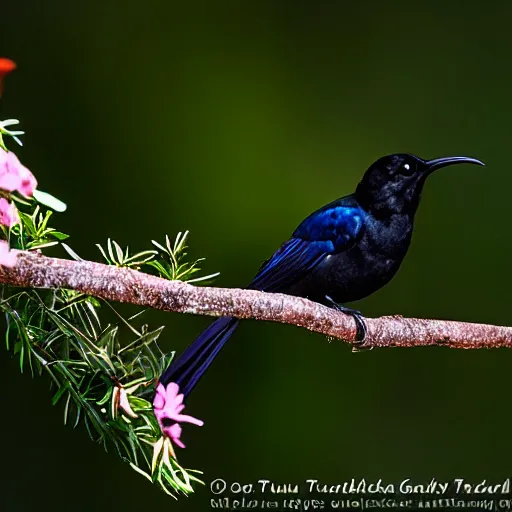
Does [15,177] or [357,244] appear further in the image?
[357,244]

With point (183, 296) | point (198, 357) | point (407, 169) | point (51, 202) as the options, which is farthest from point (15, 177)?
point (407, 169)

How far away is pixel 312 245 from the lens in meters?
1.08

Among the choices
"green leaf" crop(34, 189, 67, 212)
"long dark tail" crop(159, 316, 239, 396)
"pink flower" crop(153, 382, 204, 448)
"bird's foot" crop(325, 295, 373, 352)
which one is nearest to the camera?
"green leaf" crop(34, 189, 67, 212)

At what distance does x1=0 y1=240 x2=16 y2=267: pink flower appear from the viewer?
0.65 metres

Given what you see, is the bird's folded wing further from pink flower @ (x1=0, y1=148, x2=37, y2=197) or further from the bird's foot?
pink flower @ (x1=0, y1=148, x2=37, y2=197)

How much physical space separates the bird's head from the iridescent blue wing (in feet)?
0.11

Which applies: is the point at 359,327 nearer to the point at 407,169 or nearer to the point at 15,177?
the point at 407,169

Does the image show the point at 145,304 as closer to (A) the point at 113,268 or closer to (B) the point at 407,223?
(A) the point at 113,268

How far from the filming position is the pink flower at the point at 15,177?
0.61 meters

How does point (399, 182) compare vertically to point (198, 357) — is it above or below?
above

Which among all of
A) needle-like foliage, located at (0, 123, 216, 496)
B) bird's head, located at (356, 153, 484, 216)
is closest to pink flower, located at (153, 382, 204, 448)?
needle-like foliage, located at (0, 123, 216, 496)

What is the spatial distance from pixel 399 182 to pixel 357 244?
0.10 m

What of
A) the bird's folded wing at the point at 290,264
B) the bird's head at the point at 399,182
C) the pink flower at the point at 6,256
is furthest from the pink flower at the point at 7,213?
the bird's head at the point at 399,182

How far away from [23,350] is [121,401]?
10 cm
